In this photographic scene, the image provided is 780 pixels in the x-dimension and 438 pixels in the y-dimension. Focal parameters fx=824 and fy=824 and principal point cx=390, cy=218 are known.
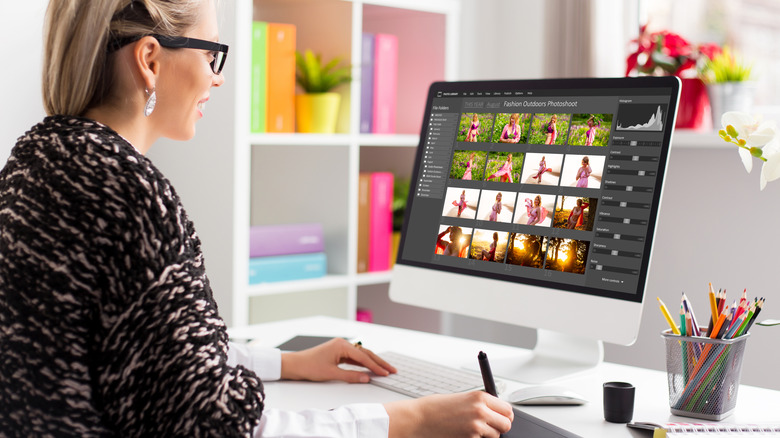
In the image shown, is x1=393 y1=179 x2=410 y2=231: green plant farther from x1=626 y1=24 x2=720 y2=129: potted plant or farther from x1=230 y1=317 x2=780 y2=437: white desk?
x1=230 y1=317 x2=780 y2=437: white desk

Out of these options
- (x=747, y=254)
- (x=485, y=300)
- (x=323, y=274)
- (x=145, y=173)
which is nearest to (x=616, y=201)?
(x=485, y=300)

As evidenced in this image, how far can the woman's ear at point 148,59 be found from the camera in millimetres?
1030

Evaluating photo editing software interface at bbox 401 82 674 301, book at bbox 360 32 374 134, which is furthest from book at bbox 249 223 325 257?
photo editing software interface at bbox 401 82 674 301

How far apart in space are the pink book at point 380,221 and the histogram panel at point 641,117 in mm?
1324

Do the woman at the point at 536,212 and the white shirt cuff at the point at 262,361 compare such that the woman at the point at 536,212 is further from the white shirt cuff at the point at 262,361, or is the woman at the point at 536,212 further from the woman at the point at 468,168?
the white shirt cuff at the point at 262,361

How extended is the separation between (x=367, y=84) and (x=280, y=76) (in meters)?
0.33

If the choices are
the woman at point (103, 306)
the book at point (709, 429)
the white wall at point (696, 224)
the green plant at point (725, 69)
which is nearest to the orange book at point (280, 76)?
the white wall at point (696, 224)

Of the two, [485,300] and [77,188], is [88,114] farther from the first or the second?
[485,300]

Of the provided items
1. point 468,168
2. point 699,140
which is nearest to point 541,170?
point 468,168

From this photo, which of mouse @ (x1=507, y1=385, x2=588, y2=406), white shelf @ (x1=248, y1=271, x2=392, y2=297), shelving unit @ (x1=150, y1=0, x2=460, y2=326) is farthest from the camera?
white shelf @ (x1=248, y1=271, x2=392, y2=297)

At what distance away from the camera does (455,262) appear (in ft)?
4.87

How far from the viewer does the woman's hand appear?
136 cm

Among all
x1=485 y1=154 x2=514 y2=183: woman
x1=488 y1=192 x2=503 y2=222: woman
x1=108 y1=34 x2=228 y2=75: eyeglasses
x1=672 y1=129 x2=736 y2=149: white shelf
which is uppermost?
x1=108 y1=34 x2=228 y2=75: eyeglasses

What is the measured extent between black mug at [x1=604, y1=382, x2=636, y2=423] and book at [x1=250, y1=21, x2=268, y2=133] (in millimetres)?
1409
